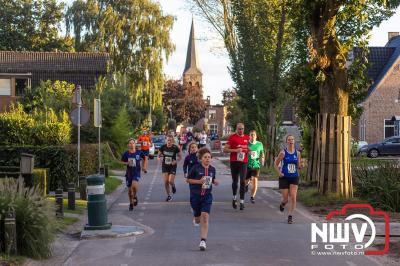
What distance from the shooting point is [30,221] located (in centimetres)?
1107

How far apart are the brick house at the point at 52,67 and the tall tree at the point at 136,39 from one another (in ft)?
7.26

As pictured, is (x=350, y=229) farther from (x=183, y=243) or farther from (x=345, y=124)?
(x=345, y=124)

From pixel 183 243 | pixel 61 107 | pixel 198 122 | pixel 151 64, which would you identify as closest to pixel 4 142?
pixel 61 107

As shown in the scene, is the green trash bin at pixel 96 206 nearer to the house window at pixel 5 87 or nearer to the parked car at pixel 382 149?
the parked car at pixel 382 149

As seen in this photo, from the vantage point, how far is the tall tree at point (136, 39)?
5759 centimetres

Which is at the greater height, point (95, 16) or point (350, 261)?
point (95, 16)

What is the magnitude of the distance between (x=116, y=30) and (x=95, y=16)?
98.6 inches

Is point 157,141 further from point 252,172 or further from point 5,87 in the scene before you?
point 252,172

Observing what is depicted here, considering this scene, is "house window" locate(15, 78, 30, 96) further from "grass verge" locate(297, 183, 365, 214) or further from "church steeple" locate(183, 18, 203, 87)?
"church steeple" locate(183, 18, 203, 87)

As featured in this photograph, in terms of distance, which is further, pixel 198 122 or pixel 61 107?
pixel 198 122

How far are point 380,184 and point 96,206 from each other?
7664 mm

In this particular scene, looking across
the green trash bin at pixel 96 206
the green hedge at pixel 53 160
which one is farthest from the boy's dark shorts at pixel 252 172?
the green trash bin at pixel 96 206

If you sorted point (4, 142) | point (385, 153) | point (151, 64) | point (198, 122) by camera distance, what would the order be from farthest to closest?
1. point (198, 122)
2. point (151, 64)
3. point (385, 153)
4. point (4, 142)

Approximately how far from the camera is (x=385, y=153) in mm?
51750
